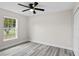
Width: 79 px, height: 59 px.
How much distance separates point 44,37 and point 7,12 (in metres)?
3.14

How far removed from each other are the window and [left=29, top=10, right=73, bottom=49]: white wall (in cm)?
148

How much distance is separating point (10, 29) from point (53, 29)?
3.08 meters

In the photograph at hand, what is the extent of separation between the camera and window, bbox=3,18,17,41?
14.2 ft

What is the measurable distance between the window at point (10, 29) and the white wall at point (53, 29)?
1482 mm

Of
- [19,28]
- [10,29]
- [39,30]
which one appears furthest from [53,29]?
[10,29]

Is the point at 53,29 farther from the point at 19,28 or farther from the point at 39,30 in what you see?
the point at 19,28

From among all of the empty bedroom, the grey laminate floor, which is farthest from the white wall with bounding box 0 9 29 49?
the grey laminate floor

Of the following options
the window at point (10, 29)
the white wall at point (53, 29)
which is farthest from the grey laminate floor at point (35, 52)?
the window at point (10, 29)

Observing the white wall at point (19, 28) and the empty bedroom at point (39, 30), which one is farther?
the white wall at point (19, 28)

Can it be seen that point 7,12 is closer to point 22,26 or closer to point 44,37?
point 22,26

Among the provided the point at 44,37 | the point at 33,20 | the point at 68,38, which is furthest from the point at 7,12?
the point at 68,38

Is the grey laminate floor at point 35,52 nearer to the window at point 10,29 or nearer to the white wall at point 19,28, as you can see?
the white wall at point 19,28

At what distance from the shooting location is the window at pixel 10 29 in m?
4.34

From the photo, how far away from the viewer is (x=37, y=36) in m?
5.54
